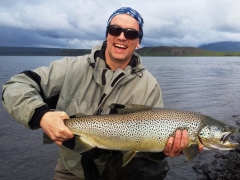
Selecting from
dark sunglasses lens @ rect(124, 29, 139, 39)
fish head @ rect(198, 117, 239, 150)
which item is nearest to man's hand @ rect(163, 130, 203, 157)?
fish head @ rect(198, 117, 239, 150)

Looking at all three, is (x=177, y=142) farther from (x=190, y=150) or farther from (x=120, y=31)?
(x=120, y=31)

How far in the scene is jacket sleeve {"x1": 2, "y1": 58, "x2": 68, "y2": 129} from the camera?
11.5 feet

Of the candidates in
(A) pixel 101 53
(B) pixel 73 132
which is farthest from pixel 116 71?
(B) pixel 73 132

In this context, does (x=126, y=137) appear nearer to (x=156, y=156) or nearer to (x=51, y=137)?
(x=156, y=156)

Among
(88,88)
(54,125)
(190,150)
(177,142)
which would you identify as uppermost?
(88,88)

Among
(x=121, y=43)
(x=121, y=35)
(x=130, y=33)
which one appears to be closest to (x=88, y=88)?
(x=121, y=43)

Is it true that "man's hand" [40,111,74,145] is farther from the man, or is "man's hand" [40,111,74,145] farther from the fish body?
the man

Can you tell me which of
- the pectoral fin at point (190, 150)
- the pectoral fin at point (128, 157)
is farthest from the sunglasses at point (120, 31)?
the pectoral fin at point (190, 150)

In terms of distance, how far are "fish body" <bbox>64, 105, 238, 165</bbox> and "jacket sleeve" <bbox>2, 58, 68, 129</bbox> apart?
20.9 inches

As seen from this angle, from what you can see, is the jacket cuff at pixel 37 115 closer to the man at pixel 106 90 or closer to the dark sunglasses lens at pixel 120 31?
the man at pixel 106 90

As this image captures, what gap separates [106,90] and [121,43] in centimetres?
80

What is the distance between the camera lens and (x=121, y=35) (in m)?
4.44

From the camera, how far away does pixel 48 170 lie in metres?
8.25

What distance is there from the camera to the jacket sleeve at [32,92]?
11.5ft
